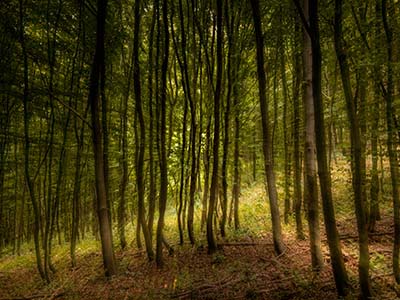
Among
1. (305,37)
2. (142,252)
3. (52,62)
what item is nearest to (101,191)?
(142,252)

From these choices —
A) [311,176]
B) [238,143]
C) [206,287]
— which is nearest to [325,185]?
[311,176]

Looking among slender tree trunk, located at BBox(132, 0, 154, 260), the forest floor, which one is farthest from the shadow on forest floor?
slender tree trunk, located at BBox(132, 0, 154, 260)

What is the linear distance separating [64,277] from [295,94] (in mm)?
7319

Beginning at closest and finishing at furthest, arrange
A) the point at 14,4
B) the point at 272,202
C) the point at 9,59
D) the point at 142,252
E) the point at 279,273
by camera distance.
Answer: the point at 279,273, the point at 272,202, the point at 14,4, the point at 9,59, the point at 142,252

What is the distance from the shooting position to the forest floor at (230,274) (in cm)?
388

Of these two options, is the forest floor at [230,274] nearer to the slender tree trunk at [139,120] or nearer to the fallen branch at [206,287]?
the fallen branch at [206,287]

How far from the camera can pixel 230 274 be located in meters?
4.79

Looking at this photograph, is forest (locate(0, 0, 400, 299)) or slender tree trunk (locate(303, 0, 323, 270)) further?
slender tree trunk (locate(303, 0, 323, 270))

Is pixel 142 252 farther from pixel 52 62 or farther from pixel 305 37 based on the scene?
pixel 305 37

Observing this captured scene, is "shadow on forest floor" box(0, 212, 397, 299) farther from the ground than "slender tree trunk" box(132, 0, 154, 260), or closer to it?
closer to it

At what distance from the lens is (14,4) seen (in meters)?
5.86

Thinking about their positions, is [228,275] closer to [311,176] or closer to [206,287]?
[206,287]

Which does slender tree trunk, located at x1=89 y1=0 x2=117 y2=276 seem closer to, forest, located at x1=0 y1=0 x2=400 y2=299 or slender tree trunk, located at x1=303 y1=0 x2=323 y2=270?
forest, located at x1=0 y1=0 x2=400 y2=299

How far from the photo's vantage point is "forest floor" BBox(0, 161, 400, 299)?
3.88 metres
